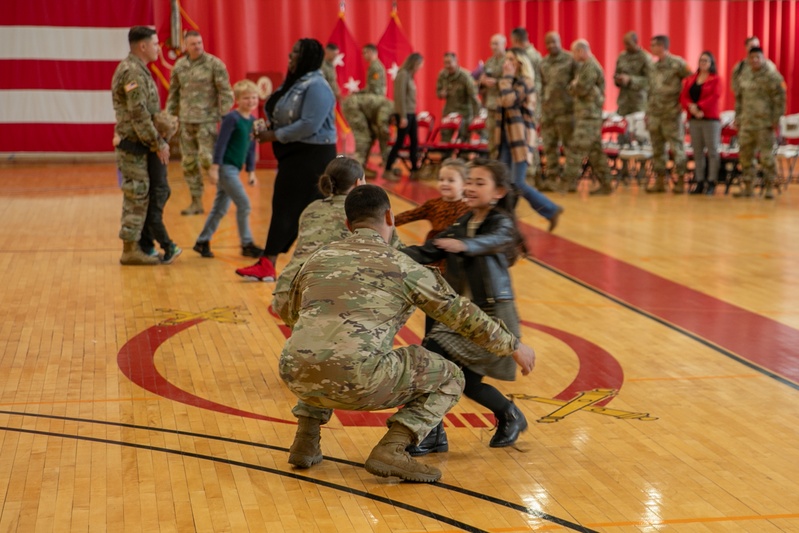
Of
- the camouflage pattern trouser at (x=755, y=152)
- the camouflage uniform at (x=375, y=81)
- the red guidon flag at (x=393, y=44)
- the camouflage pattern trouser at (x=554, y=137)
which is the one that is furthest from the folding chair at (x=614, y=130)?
the red guidon flag at (x=393, y=44)

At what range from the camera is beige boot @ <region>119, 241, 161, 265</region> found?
8.01m

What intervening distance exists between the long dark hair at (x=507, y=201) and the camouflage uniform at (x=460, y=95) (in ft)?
33.9

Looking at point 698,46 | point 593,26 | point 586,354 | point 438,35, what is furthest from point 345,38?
point 586,354

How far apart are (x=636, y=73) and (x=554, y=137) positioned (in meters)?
1.63

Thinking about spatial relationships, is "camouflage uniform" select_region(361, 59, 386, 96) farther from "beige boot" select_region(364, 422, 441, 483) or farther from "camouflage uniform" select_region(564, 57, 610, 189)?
"beige boot" select_region(364, 422, 441, 483)

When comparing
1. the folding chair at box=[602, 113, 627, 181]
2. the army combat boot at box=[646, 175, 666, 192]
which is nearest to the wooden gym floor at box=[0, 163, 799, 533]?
the army combat boot at box=[646, 175, 666, 192]

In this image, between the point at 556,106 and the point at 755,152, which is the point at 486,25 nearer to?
the point at 556,106

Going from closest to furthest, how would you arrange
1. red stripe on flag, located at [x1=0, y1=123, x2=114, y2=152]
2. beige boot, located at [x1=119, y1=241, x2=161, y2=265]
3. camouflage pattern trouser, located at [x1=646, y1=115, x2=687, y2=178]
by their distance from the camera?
beige boot, located at [x1=119, y1=241, x2=161, y2=265] < camouflage pattern trouser, located at [x1=646, y1=115, x2=687, y2=178] < red stripe on flag, located at [x1=0, y1=123, x2=114, y2=152]

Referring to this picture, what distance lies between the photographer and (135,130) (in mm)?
7484

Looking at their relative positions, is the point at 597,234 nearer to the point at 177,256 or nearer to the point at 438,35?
the point at 177,256

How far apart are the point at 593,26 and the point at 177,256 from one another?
39.4 ft

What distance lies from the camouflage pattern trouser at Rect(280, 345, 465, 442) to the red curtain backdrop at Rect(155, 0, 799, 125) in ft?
44.2

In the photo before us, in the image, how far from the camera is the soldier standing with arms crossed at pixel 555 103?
1262 centimetres

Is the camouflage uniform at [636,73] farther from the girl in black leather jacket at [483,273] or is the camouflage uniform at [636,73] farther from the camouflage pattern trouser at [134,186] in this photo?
the girl in black leather jacket at [483,273]
